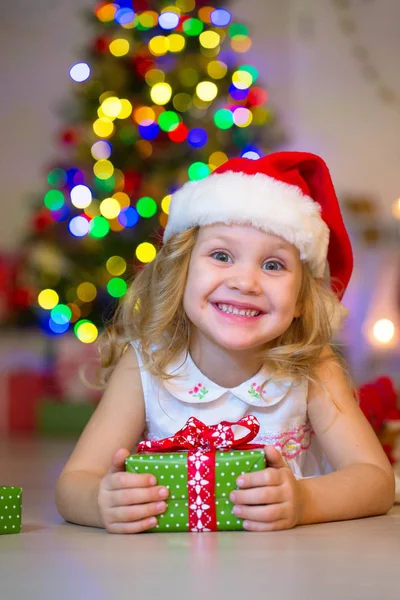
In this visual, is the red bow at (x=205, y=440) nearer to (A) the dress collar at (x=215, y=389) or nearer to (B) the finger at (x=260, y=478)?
(B) the finger at (x=260, y=478)

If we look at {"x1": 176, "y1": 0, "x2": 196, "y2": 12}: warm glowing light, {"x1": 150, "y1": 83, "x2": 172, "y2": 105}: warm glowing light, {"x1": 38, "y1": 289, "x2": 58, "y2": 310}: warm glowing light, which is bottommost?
{"x1": 38, "y1": 289, "x2": 58, "y2": 310}: warm glowing light

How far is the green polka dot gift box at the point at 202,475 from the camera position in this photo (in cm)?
133

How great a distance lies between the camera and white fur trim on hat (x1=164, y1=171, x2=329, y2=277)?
5.24 feet

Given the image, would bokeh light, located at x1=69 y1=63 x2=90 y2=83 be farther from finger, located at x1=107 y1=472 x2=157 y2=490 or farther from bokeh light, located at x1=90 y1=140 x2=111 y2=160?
finger, located at x1=107 y1=472 x2=157 y2=490

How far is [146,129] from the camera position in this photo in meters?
3.89

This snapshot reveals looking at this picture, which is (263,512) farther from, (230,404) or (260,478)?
(230,404)

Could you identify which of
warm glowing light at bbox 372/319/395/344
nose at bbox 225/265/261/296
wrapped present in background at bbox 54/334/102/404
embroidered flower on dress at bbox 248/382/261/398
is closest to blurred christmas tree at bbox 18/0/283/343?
wrapped present in background at bbox 54/334/102/404

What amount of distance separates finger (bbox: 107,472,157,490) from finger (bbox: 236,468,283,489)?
13cm

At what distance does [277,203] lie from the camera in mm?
1611

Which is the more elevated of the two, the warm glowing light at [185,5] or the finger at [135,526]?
the warm glowing light at [185,5]

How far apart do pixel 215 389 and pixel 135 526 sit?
0.41 meters

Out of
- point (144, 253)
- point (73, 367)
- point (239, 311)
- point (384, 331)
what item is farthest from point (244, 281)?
point (384, 331)

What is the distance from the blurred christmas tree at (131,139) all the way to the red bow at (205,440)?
2432mm

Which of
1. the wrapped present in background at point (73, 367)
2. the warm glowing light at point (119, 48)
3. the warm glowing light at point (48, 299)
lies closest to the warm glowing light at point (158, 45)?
the warm glowing light at point (119, 48)
